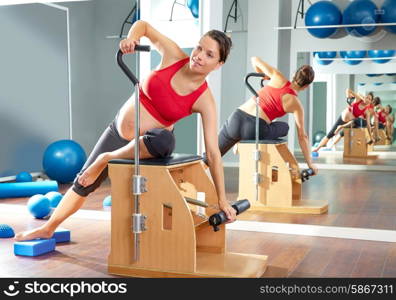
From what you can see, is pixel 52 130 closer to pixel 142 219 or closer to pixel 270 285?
pixel 142 219

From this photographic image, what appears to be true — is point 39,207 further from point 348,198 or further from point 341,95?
point 341,95

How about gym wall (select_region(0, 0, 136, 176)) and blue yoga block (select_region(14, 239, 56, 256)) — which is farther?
gym wall (select_region(0, 0, 136, 176))

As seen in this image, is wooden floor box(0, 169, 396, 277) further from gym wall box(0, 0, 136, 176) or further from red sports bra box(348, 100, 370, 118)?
gym wall box(0, 0, 136, 176)

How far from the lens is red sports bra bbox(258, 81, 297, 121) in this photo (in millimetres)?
4707

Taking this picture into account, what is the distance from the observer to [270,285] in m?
2.42

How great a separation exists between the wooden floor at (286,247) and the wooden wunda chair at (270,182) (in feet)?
0.45

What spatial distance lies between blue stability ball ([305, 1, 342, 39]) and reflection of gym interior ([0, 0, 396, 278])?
0.6 inches

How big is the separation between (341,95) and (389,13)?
1.18 metres

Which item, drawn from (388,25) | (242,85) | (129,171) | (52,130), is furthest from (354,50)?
(129,171)

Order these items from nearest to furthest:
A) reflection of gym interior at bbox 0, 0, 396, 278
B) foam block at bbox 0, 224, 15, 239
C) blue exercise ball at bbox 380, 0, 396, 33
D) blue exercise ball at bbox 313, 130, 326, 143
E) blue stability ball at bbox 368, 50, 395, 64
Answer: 1. reflection of gym interior at bbox 0, 0, 396, 278
2. foam block at bbox 0, 224, 15, 239
3. blue exercise ball at bbox 313, 130, 326, 143
4. blue exercise ball at bbox 380, 0, 396, 33
5. blue stability ball at bbox 368, 50, 395, 64

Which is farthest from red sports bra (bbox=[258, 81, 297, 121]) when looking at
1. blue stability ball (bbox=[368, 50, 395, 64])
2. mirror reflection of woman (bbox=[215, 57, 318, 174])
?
blue stability ball (bbox=[368, 50, 395, 64])

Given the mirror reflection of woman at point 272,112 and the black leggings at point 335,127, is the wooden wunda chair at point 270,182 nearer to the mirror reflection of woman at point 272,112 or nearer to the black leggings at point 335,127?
the mirror reflection of woman at point 272,112

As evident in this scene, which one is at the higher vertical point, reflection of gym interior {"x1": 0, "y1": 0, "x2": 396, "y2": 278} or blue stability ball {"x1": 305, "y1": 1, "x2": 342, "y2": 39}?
blue stability ball {"x1": 305, "y1": 1, "x2": 342, "y2": 39}

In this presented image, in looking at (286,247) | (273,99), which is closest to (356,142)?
(273,99)
